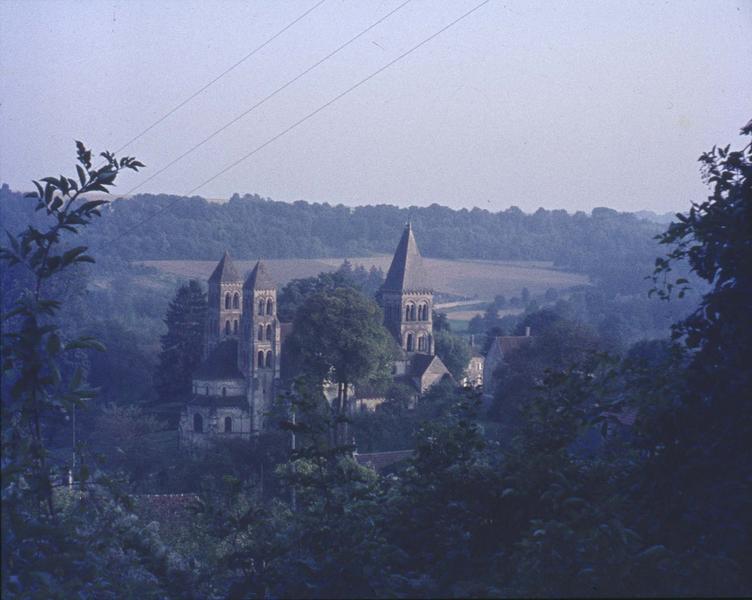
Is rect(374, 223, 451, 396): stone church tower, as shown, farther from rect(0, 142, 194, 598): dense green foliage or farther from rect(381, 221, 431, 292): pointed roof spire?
rect(0, 142, 194, 598): dense green foliage

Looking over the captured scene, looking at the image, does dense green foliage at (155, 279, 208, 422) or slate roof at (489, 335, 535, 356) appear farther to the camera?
dense green foliage at (155, 279, 208, 422)

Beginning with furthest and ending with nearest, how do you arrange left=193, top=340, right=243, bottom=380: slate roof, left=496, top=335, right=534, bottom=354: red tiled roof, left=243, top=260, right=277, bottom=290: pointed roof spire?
left=243, top=260, right=277, bottom=290: pointed roof spire
left=496, top=335, right=534, bottom=354: red tiled roof
left=193, top=340, right=243, bottom=380: slate roof

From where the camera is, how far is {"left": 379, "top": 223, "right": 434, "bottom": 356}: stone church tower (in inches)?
2108

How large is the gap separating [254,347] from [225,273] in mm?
5206

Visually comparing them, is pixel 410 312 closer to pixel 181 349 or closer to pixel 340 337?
pixel 181 349

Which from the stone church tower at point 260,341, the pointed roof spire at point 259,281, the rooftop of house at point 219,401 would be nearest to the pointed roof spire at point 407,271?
the pointed roof spire at point 259,281

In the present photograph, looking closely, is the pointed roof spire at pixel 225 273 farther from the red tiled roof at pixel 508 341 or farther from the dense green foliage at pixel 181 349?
the red tiled roof at pixel 508 341

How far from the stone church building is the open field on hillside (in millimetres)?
26677

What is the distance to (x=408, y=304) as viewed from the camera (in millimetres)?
53688

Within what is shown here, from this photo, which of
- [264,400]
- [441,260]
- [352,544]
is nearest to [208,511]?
[352,544]

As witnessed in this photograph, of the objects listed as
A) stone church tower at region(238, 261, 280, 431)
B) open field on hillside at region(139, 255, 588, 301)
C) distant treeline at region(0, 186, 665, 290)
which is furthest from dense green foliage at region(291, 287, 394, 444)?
distant treeline at region(0, 186, 665, 290)

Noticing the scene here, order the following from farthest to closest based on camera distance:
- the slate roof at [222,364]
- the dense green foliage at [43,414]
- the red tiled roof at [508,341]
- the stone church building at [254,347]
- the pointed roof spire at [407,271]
Result: the pointed roof spire at [407,271]
the red tiled roof at [508,341]
the slate roof at [222,364]
the stone church building at [254,347]
the dense green foliage at [43,414]

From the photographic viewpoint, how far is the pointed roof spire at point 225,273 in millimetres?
51719

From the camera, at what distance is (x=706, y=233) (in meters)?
6.42
